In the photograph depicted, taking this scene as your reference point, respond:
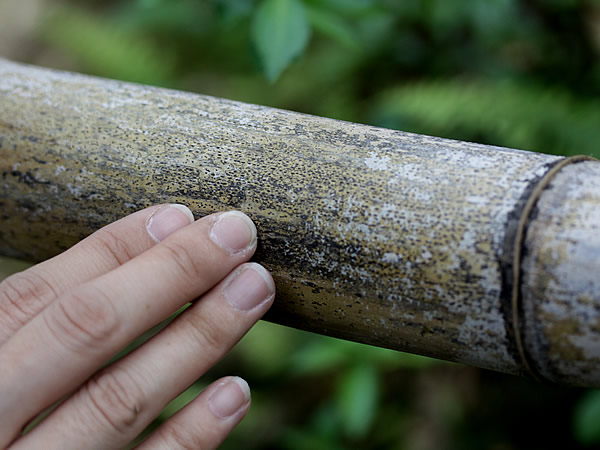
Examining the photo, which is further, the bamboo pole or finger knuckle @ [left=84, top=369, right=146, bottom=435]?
finger knuckle @ [left=84, top=369, right=146, bottom=435]

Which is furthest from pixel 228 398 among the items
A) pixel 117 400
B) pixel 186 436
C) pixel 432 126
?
pixel 432 126

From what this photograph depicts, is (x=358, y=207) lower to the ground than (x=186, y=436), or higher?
higher

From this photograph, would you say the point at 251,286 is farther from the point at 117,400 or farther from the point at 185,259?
the point at 117,400

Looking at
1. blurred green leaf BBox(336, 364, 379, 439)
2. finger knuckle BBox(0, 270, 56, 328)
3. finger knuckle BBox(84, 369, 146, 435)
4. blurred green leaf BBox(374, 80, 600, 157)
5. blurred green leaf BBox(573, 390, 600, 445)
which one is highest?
finger knuckle BBox(0, 270, 56, 328)

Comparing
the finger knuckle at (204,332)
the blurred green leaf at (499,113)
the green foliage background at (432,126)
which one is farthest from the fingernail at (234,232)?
the blurred green leaf at (499,113)

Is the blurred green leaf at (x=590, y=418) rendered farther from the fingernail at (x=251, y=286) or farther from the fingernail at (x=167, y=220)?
the fingernail at (x=167, y=220)

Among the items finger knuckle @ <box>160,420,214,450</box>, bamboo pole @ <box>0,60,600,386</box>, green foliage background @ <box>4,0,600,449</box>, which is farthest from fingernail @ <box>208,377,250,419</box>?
green foliage background @ <box>4,0,600,449</box>

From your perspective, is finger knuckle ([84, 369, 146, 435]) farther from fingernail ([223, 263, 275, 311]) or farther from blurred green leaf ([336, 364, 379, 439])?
blurred green leaf ([336, 364, 379, 439])
